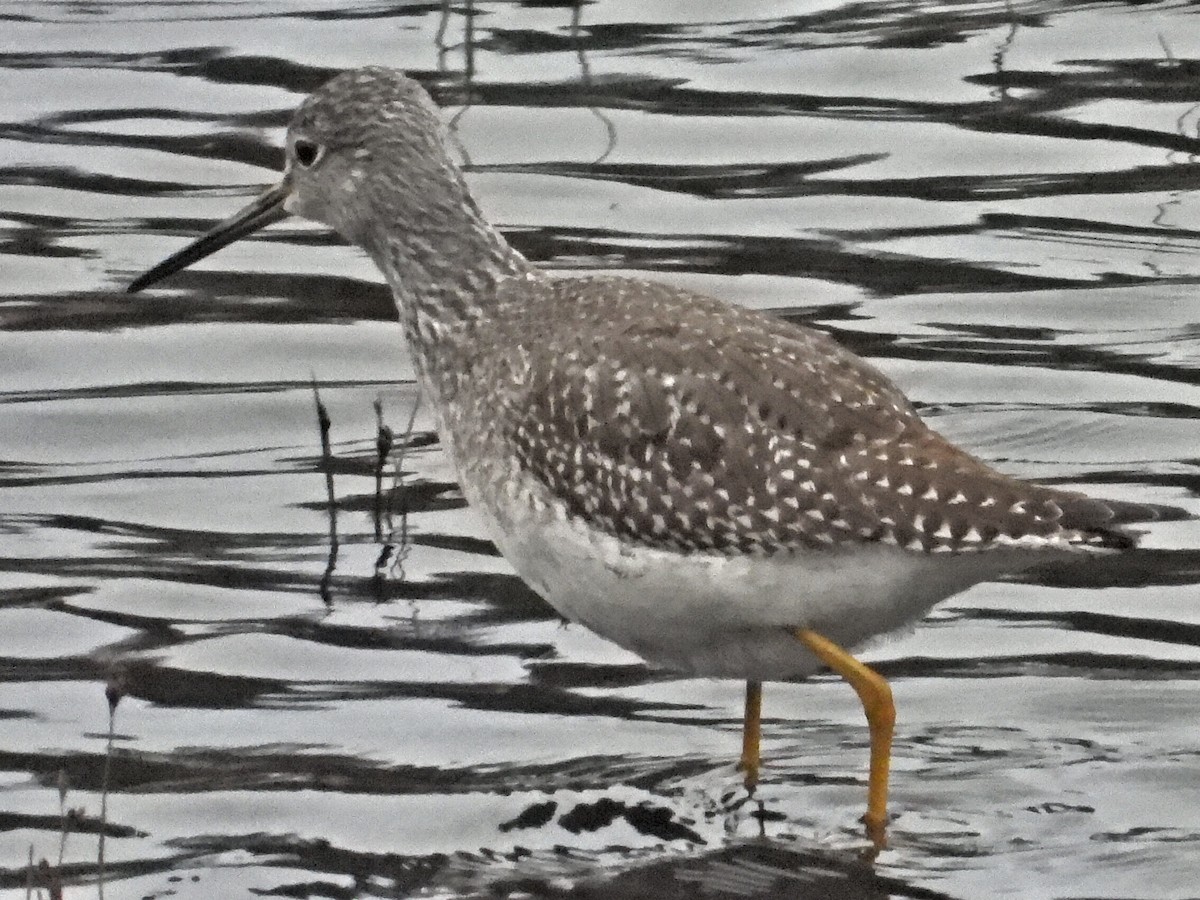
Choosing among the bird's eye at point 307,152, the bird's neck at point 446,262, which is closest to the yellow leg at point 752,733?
the bird's neck at point 446,262

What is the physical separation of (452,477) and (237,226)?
1452 millimetres

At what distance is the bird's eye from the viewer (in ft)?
28.7

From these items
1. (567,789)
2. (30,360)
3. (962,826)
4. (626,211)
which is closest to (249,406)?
(30,360)

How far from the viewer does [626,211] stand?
12758 millimetres

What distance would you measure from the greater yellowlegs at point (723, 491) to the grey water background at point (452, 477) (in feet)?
1.96

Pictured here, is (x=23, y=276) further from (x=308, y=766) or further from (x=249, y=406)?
(x=308, y=766)

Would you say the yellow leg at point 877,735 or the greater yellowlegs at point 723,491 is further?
the yellow leg at point 877,735

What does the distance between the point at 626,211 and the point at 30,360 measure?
2.93 metres

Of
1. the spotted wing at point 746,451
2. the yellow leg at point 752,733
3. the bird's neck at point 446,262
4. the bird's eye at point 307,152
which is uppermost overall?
the bird's eye at point 307,152

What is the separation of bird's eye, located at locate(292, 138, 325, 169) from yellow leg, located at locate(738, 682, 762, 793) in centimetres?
223

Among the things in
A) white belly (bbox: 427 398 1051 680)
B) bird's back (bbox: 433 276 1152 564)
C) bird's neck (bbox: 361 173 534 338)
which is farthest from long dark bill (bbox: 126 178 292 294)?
white belly (bbox: 427 398 1051 680)

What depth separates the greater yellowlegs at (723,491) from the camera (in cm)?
720

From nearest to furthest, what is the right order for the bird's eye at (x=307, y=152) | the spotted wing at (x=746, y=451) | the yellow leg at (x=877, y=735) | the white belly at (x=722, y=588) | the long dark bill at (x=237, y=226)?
the spotted wing at (x=746, y=451) < the white belly at (x=722, y=588) < the yellow leg at (x=877, y=735) < the bird's eye at (x=307, y=152) < the long dark bill at (x=237, y=226)

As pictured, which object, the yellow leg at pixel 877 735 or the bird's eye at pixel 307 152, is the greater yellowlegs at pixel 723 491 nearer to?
the yellow leg at pixel 877 735
